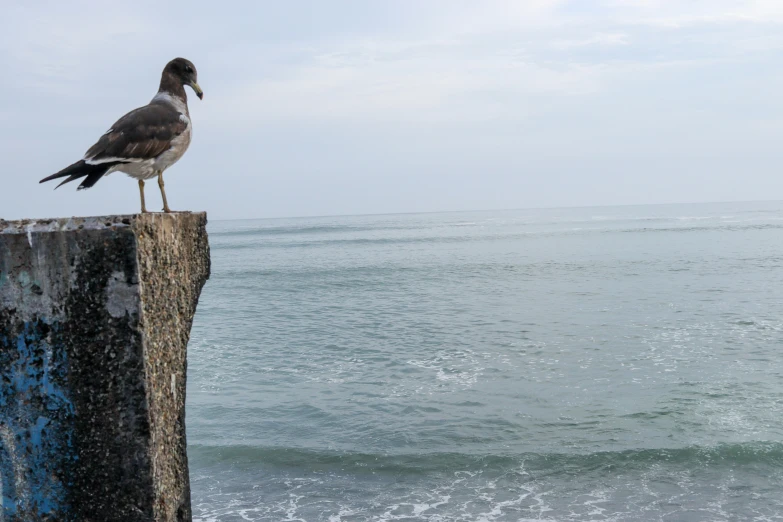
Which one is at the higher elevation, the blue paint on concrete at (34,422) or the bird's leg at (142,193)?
the bird's leg at (142,193)

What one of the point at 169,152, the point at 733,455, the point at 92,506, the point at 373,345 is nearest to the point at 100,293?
the point at 92,506

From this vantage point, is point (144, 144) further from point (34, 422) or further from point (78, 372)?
point (34, 422)

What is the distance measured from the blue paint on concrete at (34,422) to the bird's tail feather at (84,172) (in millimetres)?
1070

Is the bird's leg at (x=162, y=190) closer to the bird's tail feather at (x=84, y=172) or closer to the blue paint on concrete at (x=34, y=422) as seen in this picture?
the bird's tail feather at (x=84, y=172)

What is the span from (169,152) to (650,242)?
133 ft

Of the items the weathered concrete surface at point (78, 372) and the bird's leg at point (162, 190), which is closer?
the weathered concrete surface at point (78, 372)

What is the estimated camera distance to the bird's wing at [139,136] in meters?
3.22

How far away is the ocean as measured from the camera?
619cm

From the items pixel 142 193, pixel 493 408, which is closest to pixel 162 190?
pixel 142 193

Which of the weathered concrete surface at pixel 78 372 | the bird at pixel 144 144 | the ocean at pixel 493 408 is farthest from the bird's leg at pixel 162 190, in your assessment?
the ocean at pixel 493 408

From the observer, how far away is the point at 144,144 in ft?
11.1

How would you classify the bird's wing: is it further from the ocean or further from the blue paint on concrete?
the ocean

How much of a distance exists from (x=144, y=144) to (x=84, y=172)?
379 mm

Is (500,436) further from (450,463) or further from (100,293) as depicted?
(100,293)
